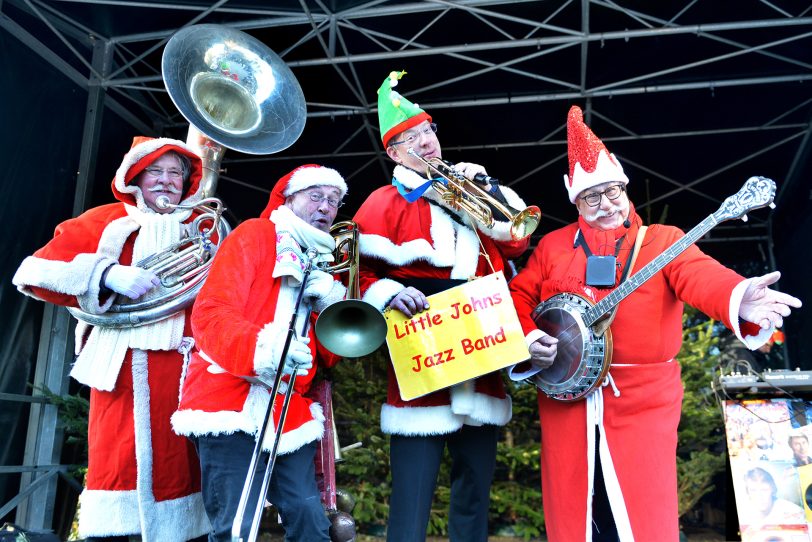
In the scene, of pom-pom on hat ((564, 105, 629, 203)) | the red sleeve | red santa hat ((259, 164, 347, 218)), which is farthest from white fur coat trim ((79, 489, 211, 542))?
pom-pom on hat ((564, 105, 629, 203))

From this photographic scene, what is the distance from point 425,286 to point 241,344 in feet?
3.12

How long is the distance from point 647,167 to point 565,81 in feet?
5.18

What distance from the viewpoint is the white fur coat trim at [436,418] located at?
9.10 ft

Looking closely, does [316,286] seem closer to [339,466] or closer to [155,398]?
[155,398]

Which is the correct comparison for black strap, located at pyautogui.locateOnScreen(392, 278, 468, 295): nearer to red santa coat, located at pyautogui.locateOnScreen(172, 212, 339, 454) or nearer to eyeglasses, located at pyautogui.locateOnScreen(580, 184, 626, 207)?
red santa coat, located at pyautogui.locateOnScreen(172, 212, 339, 454)

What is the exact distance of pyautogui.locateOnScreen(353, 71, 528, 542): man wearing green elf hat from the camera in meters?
2.77

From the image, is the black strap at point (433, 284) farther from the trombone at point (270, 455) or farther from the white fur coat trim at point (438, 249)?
the trombone at point (270, 455)

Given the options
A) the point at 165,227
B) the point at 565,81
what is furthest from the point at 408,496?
the point at 565,81

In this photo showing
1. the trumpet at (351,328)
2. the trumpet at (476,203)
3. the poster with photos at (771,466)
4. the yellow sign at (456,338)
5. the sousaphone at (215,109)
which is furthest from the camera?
the poster with photos at (771,466)

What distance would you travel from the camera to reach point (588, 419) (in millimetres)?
2750

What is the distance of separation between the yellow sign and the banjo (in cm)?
23

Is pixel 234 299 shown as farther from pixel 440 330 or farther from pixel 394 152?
pixel 394 152

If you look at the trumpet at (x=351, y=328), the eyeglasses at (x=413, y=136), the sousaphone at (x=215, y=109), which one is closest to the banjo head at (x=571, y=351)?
the trumpet at (x=351, y=328)

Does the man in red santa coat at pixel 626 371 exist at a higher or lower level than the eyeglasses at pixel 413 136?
lower
